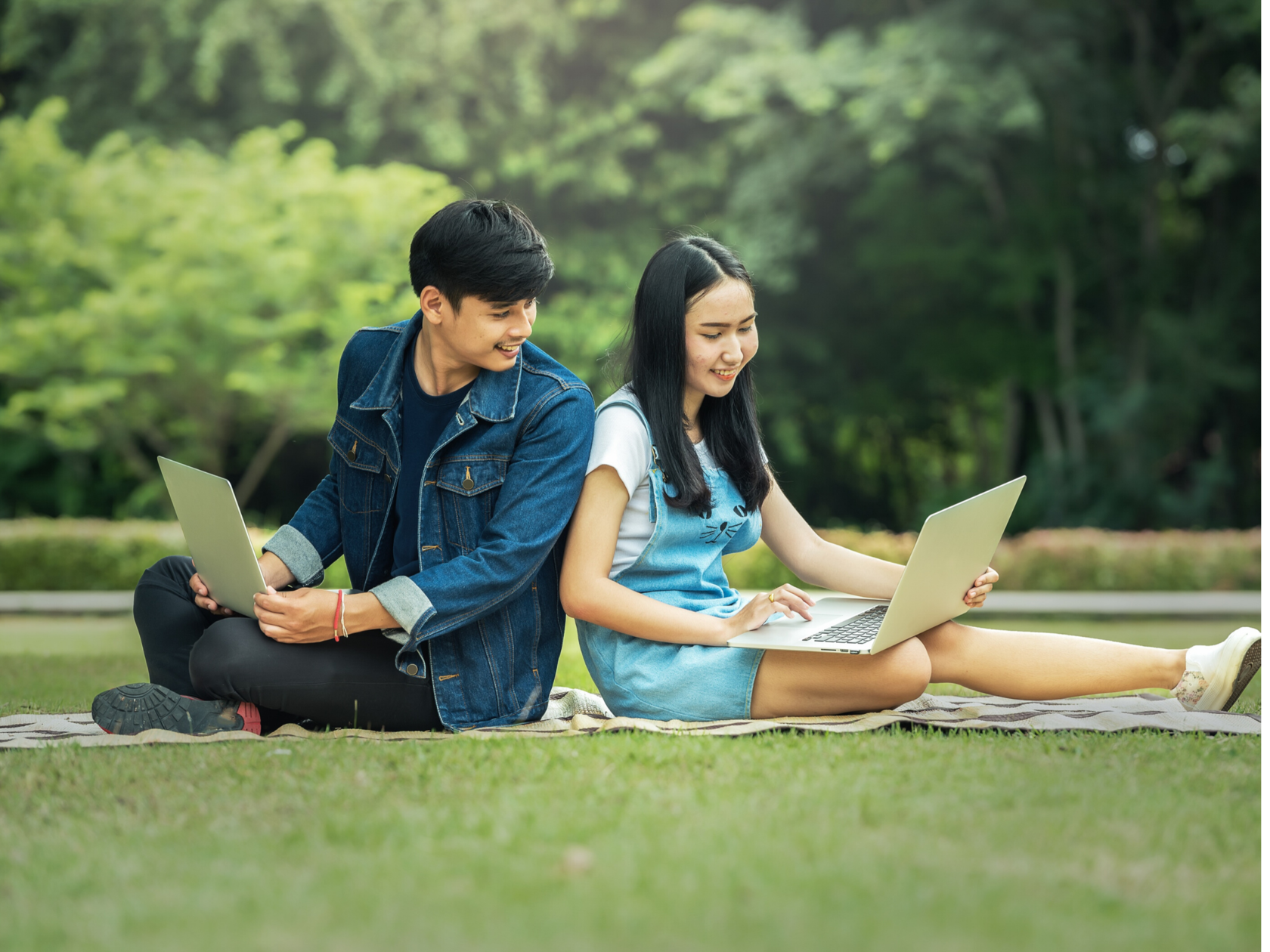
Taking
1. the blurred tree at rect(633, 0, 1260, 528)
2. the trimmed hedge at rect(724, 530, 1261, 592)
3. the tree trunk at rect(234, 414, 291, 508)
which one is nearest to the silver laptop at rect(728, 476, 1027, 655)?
the trimmed hedge at rect(724, 530, 1261, 592)

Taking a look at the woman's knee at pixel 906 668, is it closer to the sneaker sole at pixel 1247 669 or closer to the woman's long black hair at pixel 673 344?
the woman's long black hair at pixel 673 344

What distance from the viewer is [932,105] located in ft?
41.3

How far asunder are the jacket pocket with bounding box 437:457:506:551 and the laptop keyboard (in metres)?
0.90

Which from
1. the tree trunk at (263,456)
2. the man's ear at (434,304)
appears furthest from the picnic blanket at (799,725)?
the tree trunk at (263,456)

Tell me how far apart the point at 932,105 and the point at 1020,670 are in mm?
10448

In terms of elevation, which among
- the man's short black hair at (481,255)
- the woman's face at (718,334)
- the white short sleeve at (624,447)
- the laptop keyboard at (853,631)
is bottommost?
the laptop keyboard at (853,631)

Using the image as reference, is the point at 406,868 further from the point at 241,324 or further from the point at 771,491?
the point at 241,324

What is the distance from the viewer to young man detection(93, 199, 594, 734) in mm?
3010

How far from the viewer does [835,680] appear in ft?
10.5

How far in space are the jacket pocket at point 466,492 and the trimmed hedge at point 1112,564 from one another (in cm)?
731

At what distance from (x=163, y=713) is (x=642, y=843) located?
1.58 metres

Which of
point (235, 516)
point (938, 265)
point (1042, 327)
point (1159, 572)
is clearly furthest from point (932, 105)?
point (235, 516)

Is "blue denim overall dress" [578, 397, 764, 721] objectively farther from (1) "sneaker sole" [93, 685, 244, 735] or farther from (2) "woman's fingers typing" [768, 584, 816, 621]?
(1) "sneaker sole" [93, 685, 244, 735]

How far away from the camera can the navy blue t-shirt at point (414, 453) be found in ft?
10.7
